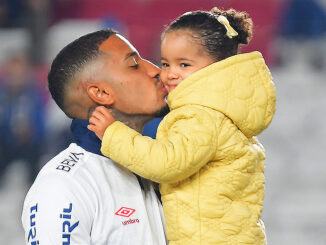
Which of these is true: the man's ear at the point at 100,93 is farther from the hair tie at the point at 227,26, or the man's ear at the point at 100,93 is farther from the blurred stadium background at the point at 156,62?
the blurred stadium background at the point at 156,62

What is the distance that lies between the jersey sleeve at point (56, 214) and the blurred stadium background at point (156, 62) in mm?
3488

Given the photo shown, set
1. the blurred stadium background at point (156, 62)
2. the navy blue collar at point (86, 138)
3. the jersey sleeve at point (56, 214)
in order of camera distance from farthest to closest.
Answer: the blurred stadium background at point (156, 62) < the navy blue collar at point (86, 138) < the jersey sleeve at point (56, 214)

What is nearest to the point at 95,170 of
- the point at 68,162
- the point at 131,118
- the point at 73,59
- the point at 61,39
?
the point at 68,162

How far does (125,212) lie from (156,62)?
4300 millimetres

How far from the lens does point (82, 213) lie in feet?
6.70

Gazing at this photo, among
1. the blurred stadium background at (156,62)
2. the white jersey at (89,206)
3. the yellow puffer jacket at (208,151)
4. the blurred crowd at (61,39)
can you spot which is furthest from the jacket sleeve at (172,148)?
the blurred crowd at (61,39)

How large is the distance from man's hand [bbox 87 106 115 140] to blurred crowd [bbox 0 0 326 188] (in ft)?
12.0

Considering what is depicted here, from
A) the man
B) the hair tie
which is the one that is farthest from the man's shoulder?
the hair tie

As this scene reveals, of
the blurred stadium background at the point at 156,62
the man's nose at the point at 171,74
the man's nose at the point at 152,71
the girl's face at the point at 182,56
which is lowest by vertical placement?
the blurred stadium background at the point at 156,62

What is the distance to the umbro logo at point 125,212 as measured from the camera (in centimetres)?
214

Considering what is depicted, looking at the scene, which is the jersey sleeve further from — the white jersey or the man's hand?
the man's hand

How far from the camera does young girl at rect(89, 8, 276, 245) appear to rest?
2.04 m

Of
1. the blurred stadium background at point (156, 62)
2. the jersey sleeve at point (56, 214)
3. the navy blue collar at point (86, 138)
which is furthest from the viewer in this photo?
the blurred stadium background at point (156, 62)

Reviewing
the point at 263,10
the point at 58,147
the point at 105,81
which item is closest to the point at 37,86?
the point at 58,147
